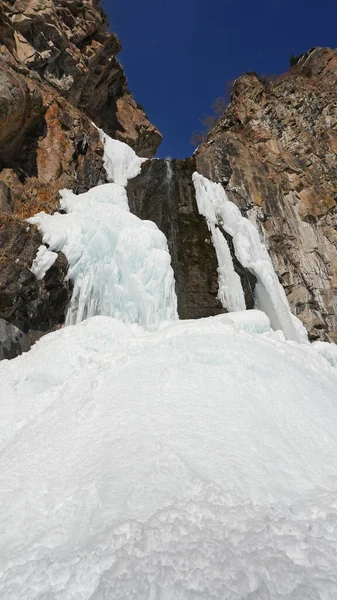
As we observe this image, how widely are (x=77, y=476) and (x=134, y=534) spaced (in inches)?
42.1

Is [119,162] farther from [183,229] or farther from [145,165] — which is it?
[183,229]

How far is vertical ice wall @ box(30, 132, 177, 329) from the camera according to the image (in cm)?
836

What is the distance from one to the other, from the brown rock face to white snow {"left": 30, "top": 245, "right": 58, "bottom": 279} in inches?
375

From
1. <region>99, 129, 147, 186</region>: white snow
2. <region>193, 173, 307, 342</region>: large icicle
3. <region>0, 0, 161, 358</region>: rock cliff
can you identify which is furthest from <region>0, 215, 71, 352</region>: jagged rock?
<region>99, 129, 147, 186</region>: white snow

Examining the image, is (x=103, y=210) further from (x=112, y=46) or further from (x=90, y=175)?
(x=112, y=46)

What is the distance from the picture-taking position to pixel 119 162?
50.9ft

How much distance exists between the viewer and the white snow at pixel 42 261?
7.63m

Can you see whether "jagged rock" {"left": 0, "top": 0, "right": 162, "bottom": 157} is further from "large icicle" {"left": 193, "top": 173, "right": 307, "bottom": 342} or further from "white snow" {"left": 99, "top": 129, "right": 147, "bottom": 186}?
"large icicle" {"left": 193, "top": 173, "right": 307, "bottom": 342}

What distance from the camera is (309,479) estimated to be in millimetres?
3285

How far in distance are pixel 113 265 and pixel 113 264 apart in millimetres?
32

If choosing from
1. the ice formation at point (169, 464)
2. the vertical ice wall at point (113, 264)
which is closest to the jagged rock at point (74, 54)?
the vertical ice wall at point (113, 264)

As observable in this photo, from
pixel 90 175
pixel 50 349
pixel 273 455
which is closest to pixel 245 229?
pixel 90 175

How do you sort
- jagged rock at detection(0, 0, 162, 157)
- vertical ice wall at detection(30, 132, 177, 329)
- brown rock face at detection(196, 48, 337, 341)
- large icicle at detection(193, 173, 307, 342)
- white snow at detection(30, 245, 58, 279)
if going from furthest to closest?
jagged rock at detection(0, 0, 162, 157)
brown rock face at detection(196, 48, 337, 341)
large icicle at detection(193, 173, 307, 342)
vertical ice wall at detection(30, 132, 177, 329)
white snow at detection(30, 245, 58, 279)

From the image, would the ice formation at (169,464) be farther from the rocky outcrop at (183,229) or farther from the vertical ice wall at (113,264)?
the rocky outcrop at (183,229)
